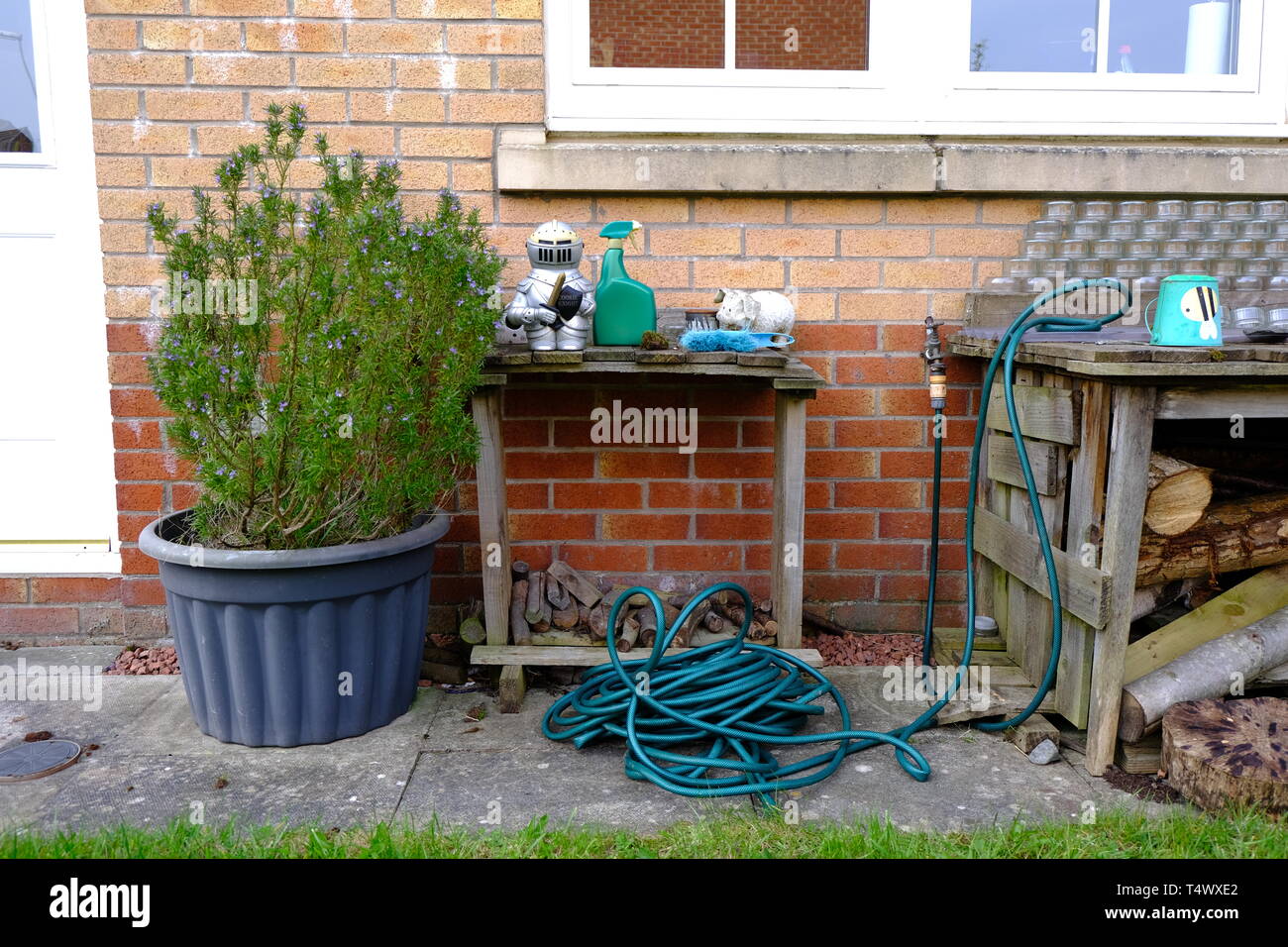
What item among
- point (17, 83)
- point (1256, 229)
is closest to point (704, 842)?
point (1256, 229)

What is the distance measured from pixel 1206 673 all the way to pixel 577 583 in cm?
186

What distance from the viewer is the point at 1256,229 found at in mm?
3449

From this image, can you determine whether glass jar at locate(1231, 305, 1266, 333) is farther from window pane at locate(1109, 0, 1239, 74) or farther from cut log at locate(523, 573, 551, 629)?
cut log at locate(523, 573, 551, 629)

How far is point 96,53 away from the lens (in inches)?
130

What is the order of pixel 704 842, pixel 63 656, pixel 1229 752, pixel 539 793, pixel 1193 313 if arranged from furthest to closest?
pixel 63 656, pixel 1193 313, pixel 539 793, pixel 1229 752, pixel 704 842

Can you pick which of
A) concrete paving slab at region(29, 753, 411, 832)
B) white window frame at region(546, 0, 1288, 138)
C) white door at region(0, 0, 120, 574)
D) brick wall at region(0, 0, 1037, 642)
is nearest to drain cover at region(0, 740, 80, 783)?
concrete paving slab at region(29, 753, 411, 832)

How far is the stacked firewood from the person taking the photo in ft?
10.7

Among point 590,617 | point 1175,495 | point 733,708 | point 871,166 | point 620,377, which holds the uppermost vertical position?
point 871,166

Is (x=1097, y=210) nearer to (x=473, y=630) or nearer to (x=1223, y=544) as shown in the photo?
(x=1223, y=544)

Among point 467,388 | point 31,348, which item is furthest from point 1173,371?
point 31,348

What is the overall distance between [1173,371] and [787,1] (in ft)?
11.1

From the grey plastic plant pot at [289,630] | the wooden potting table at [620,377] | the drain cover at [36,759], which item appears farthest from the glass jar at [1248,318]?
the drain cover at [36,759]

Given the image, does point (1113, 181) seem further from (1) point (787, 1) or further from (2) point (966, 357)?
(1) point (787, 1)

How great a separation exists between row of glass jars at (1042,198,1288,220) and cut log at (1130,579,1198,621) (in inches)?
48.8
